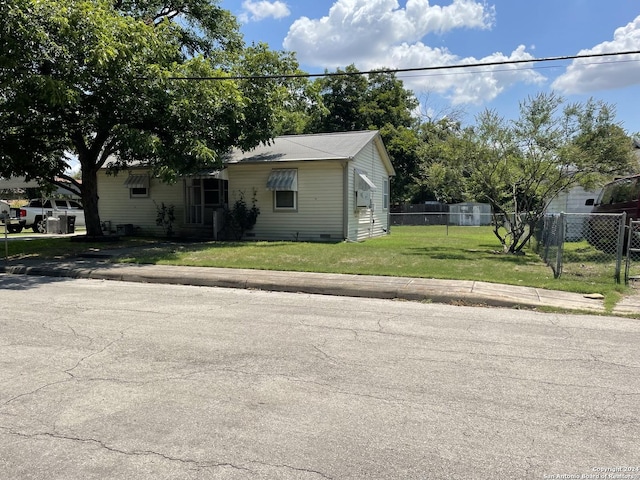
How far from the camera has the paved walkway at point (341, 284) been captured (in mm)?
8406

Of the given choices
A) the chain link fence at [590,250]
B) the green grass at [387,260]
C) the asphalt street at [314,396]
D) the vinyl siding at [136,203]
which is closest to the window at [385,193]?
the green grass at [387,260]

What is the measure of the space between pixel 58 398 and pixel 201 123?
40.8 ft

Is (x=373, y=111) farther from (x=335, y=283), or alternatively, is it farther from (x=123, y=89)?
(x=335, y=283)

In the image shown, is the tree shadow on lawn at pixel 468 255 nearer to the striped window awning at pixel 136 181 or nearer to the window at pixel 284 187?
the window at pixel 284 187

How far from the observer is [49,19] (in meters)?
11.0

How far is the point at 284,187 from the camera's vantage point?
734 inches

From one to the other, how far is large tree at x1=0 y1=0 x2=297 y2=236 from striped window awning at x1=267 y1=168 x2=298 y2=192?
5.88 feet

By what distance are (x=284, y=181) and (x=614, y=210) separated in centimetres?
1138

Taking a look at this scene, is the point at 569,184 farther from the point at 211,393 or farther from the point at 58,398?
the point at 58,398

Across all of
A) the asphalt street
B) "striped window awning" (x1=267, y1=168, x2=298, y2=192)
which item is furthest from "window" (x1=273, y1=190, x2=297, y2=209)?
the asphalt street

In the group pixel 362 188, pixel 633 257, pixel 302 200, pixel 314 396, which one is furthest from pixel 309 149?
pixel 314 396

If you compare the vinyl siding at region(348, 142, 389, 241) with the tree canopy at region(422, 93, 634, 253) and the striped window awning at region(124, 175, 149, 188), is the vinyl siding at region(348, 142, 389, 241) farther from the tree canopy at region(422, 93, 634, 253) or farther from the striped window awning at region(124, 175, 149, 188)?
the striped window awning at region(124, 175, 149, 188)

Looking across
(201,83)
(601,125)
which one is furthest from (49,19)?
(601,125)

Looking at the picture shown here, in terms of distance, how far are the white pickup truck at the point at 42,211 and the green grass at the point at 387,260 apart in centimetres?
1144
